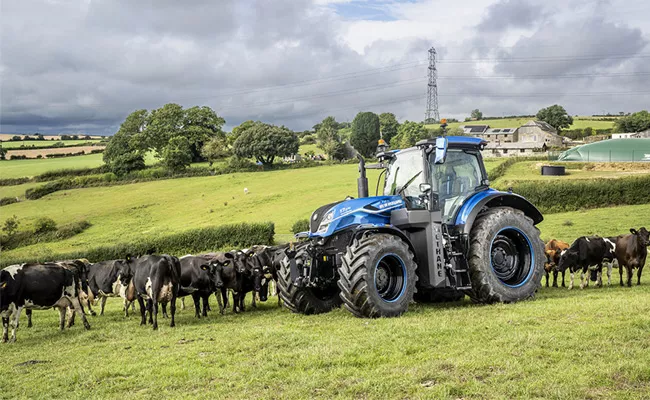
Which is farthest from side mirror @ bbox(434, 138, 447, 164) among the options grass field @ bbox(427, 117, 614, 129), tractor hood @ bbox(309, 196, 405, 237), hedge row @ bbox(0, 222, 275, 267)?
grass field @ bbox(427, 117, 614, 129)

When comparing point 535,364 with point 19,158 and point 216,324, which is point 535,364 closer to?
point 216,324

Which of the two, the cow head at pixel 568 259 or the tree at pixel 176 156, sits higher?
the tree at pixel 176 156

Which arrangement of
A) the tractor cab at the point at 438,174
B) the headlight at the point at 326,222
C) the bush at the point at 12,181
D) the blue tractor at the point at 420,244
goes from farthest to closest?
the bush at the point at 12,181 → the tractor cab at the point at 438,174 → the headlight at the point at 326,222 → the blue tractor at the point at 420,244

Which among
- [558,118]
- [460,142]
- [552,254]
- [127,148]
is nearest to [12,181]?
[127,148]

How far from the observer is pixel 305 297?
12219 mm

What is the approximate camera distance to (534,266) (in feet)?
41.1

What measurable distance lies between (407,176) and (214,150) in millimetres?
74284

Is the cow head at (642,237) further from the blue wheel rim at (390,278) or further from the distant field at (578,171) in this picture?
the distant field at (578,171)

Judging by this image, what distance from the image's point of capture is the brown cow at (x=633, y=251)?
15320 millimetres

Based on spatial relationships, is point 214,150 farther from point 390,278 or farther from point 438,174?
point 390,278

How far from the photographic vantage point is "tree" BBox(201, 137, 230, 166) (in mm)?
84125

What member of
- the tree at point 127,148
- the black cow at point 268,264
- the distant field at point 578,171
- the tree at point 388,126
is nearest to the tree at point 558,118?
the tree at point 388,126

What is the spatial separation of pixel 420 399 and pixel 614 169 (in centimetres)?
4473

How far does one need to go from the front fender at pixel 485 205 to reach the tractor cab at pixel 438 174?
158 mm
